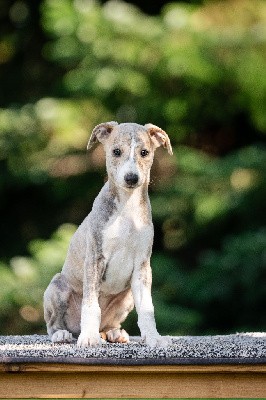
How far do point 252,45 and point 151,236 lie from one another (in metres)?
3.36

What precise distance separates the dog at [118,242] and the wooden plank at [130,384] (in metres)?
0.21

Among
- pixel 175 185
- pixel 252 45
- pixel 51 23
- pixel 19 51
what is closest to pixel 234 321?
pixel 175 185

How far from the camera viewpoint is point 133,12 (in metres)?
7.04

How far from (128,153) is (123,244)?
0.33 metres

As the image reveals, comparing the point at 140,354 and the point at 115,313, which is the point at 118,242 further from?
the point at 140,354

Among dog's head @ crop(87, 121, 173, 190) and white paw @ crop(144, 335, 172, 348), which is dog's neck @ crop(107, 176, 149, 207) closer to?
dog's head @ crop(87, 121, 173, 190)

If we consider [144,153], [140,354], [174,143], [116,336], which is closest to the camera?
[140,354]

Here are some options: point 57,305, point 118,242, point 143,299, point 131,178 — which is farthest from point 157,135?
point 57,305

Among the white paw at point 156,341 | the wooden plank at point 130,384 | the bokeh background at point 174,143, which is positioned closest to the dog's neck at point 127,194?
the white paw at point 156,341

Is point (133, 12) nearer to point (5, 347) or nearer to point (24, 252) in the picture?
point (24, 252)

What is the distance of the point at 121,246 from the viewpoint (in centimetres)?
367

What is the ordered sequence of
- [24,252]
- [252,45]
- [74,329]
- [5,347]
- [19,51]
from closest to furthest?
1. [5,347]
2. [74,329]
3. [252,45]
4. [24,252]
5. [19,51]

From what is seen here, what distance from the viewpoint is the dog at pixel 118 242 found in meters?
3.61

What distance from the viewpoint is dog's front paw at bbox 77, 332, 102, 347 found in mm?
3543
